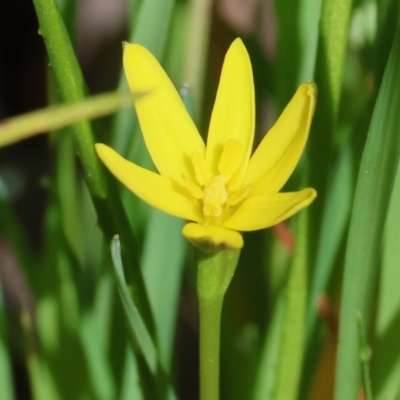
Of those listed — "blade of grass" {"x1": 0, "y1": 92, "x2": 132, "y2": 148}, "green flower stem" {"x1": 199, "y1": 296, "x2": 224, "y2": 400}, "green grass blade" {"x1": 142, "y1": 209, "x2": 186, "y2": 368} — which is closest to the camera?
"blade of grass" {"x1": 0, "y1": 92, "x2": 132, "y2": 148}

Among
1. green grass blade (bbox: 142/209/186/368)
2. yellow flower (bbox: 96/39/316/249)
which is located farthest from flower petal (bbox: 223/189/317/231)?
green grass blade (bbox: 142/209/186/368)

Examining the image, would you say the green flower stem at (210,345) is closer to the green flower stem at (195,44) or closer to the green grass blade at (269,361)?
the green grass blade at (269,361)

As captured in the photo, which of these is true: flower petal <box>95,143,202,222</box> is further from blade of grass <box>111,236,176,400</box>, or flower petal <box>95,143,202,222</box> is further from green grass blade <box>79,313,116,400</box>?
green grass blade <box>79,313,116,400</box>

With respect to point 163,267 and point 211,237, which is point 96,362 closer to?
point 163,267

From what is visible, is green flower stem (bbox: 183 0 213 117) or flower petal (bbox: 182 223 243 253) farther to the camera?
green flower stem (bbox: 183 0 213 117)

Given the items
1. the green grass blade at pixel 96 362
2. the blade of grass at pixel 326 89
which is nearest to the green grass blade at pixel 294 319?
the blade of grass at pixel 326 89

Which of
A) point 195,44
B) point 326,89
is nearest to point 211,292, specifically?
point 326,89

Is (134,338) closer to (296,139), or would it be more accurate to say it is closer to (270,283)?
(296,139)
